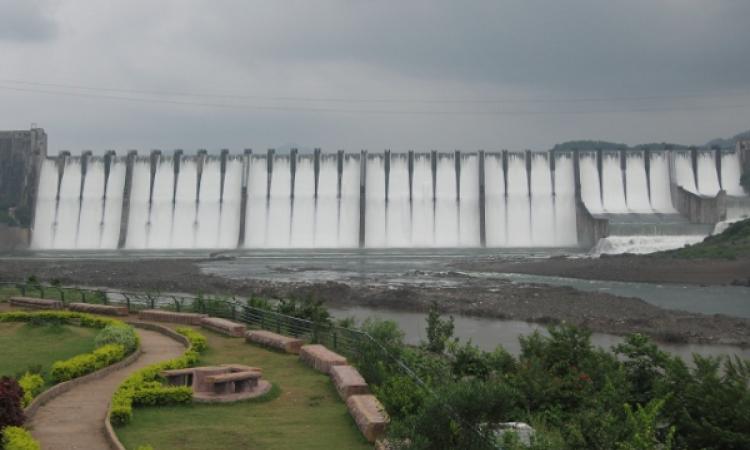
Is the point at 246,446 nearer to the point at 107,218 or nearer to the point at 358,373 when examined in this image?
the point at 358,373

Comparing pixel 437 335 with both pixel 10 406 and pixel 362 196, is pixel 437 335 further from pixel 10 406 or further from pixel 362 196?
pixel 362 196

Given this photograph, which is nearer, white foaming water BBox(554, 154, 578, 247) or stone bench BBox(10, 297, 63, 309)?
stone bench BBox(10, 297, 63, 309)

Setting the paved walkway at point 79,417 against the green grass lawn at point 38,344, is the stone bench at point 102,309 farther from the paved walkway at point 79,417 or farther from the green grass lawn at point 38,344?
the paved walkway at point 79,417

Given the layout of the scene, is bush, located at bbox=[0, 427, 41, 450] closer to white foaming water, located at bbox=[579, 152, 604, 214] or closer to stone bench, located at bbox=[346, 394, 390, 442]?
stone bench, located at bbox=[346, 394, 390, 442]

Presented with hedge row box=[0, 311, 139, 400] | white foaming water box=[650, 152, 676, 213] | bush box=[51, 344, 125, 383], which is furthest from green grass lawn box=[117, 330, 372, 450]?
white foaming water box=[650, 152, 676, 213]

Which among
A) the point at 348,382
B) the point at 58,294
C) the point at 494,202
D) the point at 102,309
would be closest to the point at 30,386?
the point at 348,382
